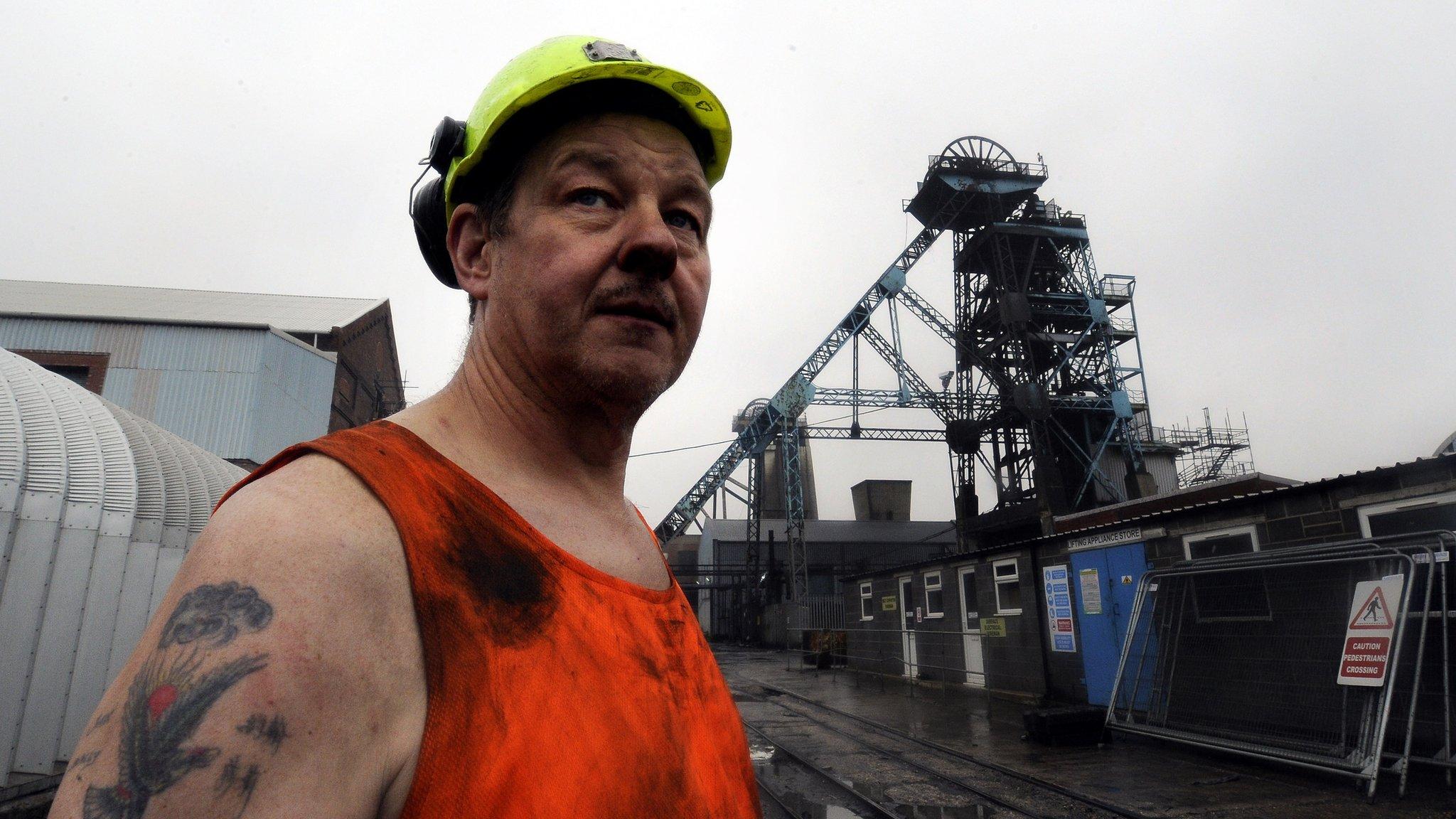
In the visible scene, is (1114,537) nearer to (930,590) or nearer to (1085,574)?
(1085,574)

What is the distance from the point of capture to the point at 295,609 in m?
0.67

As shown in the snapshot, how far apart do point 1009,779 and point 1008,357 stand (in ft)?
72.1

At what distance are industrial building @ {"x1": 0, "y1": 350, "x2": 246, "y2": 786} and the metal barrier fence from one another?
11462 millimetres

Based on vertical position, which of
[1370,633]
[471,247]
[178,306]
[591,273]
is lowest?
[1370,633]

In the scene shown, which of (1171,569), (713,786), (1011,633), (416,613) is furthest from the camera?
(1011,633)

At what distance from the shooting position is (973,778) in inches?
299

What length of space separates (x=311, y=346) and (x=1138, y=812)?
2422 cm

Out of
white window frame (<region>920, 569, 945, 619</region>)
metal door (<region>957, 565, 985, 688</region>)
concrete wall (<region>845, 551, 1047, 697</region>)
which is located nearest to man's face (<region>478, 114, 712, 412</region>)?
concrete wall (<region>845, 551, 1047, 697</region>)

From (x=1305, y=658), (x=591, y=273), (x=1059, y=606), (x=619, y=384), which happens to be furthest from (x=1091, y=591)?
(x=591, y=273)

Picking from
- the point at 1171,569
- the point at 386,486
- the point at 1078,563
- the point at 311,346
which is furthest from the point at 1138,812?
the point at 311,346

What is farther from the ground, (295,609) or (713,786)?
(295,609)

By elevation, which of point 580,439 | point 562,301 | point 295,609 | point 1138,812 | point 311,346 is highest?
point 311,346

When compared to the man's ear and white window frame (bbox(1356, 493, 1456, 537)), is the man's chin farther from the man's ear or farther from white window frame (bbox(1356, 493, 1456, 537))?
white window frame (bbox(1356, 493, 1456, 537))

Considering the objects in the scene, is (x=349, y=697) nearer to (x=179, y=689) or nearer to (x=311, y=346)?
(x=179, y=689)
